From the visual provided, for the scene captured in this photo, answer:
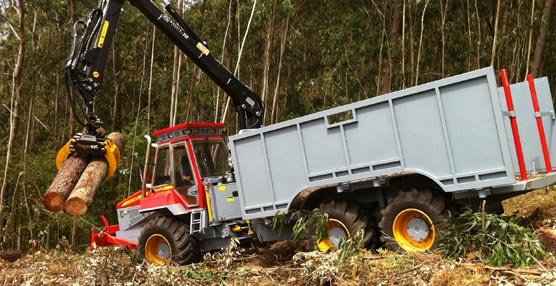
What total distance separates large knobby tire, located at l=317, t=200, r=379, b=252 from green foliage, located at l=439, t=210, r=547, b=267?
1.11m

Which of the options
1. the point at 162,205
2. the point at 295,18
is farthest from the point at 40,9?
the point at 162,205

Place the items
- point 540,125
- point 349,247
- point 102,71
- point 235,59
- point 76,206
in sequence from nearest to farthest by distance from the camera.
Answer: point 349,247 < point 540,125 < point 76,206 < point 102,71 < point 235,59

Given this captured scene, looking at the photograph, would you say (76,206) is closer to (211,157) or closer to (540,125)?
(211,157)

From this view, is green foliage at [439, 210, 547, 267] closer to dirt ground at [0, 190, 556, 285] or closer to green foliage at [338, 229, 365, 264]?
dirt ground at [0, 190, 556, 285]

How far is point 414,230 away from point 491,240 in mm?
1085

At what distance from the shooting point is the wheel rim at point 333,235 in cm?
684

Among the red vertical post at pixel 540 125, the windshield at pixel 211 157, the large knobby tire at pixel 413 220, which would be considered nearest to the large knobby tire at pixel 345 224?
the large knobby tire at pixel 413 220

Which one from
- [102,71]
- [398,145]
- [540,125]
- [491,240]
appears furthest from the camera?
[102,71]

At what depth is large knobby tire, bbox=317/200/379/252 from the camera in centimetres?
667

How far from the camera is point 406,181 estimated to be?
6441mm

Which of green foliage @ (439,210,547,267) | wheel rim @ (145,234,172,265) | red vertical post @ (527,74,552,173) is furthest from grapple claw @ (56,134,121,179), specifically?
red vertical post @ (527,74,552,173)

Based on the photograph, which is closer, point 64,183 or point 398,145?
point 398,145

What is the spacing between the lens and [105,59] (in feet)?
26.1

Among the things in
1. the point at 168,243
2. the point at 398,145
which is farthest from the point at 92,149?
the point at 398,145
